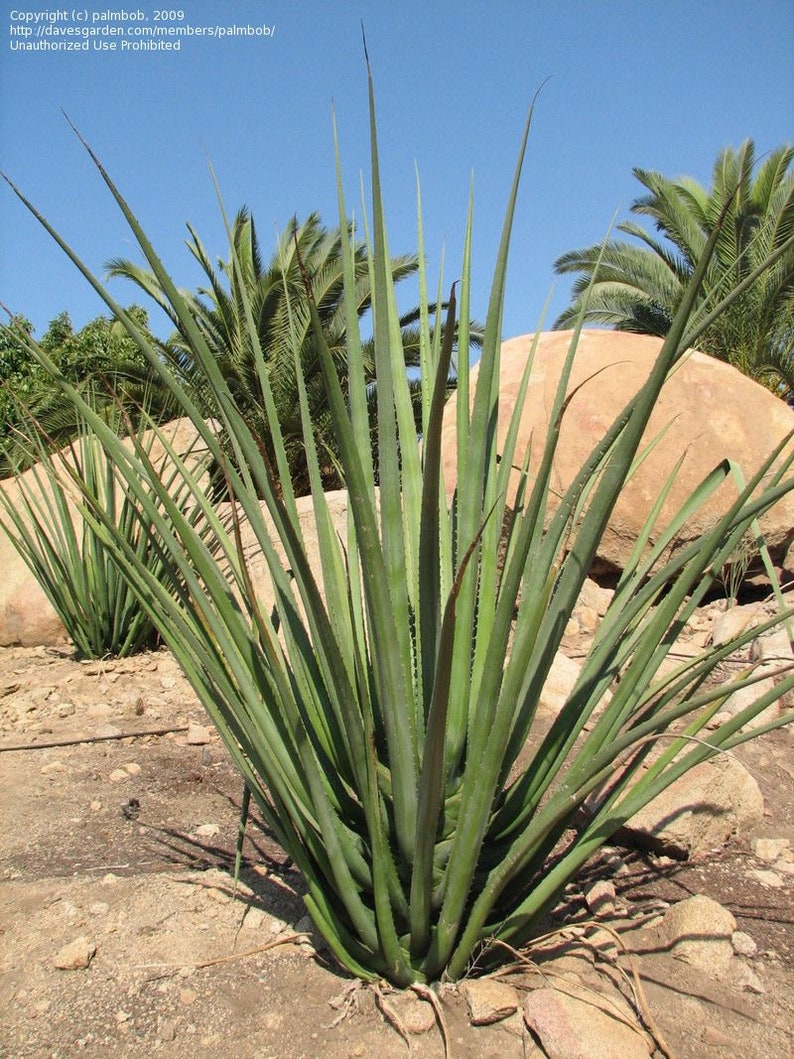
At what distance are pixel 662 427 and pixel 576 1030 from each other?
402cm

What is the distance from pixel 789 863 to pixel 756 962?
1.80 feet

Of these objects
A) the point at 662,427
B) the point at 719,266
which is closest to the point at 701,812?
the point at 662,427

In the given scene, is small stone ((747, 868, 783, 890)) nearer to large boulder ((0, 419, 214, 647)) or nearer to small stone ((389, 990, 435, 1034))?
small stone ((389, 990, 435, 1034))

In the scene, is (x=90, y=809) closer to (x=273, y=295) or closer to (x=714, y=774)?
(x=714, y=774)

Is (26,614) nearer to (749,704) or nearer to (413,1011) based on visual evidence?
(749,704)

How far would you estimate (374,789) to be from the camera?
1435 millimetres

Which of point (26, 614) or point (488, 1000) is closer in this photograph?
point (488, 1000)

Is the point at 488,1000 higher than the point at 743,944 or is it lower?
higher

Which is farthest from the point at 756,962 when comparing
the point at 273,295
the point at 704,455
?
the point at 273,295

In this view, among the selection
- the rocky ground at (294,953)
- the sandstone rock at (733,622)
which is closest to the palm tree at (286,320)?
the sandstone rock at (733,622)

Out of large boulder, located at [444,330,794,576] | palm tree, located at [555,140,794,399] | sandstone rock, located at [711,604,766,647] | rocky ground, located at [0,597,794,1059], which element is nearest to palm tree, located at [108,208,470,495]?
palm tree, located at [555,140,794,399]

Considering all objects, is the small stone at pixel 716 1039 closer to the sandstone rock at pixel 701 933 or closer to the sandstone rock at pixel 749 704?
the sandstone rock at pixel 701 933

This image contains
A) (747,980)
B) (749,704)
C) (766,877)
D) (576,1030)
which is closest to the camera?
(576,1030)

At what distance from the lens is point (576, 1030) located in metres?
1.48
